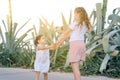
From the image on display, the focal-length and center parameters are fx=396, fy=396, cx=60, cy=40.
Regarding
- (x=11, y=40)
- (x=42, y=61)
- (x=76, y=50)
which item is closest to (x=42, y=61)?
(x=42, y=61)

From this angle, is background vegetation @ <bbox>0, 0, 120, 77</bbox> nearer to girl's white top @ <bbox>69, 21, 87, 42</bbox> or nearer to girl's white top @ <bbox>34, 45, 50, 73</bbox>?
girl's white top @ <bbox>34, 45, 50, 73</bbox>

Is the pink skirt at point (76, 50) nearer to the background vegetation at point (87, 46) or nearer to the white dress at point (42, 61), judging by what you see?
the white dress at point (42, 61)

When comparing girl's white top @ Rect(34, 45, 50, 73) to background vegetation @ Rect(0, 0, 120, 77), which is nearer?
girl's white top @ Rect(34, 45, 50, 73)

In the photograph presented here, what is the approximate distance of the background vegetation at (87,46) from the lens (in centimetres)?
1062

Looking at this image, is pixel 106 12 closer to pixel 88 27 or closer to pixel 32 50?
pixel 32 50

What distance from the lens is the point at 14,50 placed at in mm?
14516

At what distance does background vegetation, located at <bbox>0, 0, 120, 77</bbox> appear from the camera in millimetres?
10617

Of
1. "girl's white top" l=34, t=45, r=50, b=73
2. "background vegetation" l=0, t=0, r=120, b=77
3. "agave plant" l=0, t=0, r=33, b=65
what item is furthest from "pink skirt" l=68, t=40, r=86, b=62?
"agave plant" l=0, t=0, r=33, b=65

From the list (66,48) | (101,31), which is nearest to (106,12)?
(101,31)

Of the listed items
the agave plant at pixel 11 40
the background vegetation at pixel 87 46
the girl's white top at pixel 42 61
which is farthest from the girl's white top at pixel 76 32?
the agave plant at pixel 11 40

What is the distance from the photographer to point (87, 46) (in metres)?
11.3

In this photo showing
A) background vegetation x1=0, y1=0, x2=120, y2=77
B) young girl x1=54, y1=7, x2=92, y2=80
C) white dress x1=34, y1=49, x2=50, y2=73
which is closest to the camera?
young girl x1=54, y1=7, x2=92, y2=80

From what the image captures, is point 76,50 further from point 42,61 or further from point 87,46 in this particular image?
point 87,46

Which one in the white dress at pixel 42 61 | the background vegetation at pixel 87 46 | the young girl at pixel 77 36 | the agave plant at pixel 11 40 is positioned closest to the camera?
the young girl at pixel 77 36
